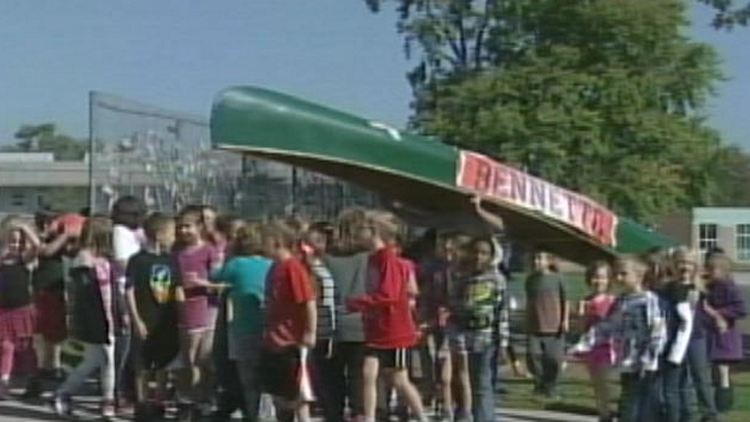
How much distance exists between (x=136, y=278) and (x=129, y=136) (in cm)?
293

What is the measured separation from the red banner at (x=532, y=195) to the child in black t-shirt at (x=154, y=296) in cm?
235

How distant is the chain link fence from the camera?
49.7ft

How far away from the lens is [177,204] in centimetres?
1688

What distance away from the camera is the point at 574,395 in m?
16.8

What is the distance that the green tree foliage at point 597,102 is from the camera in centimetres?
4981

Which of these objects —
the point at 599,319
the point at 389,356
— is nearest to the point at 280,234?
the point at 389,356

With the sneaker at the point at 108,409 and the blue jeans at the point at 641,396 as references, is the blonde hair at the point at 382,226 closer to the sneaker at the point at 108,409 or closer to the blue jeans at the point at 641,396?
the blue jeans at the point at 641,396

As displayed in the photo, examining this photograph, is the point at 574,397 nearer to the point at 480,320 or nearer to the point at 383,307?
the point at 480,320

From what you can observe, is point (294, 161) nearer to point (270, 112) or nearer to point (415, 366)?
point (270, 112)

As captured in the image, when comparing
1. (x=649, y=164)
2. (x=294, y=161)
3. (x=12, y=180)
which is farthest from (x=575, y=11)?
(x=294, y=161)

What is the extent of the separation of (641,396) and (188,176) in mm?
6980

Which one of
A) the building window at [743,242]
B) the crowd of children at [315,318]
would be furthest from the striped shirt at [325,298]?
the building window at [743,242]

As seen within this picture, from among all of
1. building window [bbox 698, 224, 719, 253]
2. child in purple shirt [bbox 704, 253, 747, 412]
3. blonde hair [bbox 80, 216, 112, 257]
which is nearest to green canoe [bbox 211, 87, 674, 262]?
child in purple shirt [bbox 704, 253, 747, 412]

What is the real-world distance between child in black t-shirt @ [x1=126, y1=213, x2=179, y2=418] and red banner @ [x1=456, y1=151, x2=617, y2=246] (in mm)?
2353
